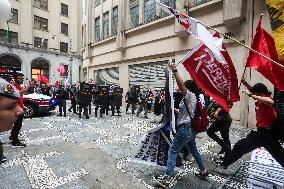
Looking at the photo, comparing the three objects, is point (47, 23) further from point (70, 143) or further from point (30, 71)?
point (70, 143)

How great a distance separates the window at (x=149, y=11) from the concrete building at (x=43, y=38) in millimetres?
17868

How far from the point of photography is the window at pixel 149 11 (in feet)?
56.0

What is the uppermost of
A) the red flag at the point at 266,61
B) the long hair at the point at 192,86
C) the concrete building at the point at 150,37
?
the concrete building at the point at 150,37

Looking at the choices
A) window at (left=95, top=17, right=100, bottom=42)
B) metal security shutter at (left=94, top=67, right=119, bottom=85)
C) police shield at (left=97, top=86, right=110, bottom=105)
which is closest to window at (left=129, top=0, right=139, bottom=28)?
metal security shutter at (left=94, top=67, right=119, bottom=85)

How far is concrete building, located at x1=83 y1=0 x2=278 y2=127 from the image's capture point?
10953 mm

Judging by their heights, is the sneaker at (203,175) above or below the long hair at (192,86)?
below

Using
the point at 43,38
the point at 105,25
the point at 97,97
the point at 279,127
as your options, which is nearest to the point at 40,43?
the point at 43,38

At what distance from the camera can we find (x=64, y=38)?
35875mm

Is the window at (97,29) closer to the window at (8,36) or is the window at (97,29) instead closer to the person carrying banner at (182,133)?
the window at (8,36)

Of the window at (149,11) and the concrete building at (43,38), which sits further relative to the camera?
the concrete building at (43,38)

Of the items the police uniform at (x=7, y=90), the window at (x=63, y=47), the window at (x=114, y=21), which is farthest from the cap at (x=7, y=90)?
the window at (x=63, y=47)

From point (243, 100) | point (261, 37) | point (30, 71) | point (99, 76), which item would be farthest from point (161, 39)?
point (30, 71)

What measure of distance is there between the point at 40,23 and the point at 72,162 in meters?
32.5

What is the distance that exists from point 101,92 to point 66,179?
9.23m
